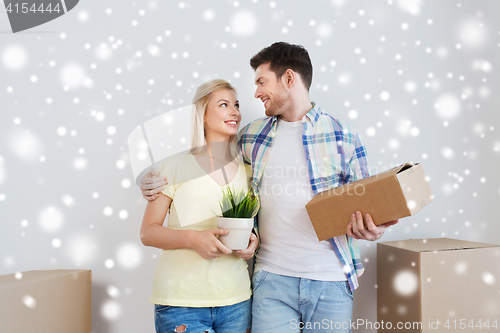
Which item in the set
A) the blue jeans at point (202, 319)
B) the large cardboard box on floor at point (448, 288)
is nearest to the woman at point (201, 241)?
the blue jeans at point (202, 319)

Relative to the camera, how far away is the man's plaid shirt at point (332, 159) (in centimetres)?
108

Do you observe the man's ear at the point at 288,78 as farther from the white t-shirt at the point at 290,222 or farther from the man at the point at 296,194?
the white t-shirt at the point at 290,222

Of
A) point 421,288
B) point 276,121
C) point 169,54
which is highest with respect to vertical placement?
point 169,54

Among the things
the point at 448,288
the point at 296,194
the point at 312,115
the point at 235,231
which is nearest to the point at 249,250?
the point at 235,231

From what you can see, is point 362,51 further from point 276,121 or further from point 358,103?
point 276,121

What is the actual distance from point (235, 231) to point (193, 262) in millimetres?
191

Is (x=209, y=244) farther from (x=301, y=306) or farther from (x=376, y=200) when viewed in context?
(x=376, y=200)

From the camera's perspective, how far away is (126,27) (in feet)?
4.55

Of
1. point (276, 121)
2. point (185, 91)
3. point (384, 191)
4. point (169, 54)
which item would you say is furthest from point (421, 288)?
point (169, 54)

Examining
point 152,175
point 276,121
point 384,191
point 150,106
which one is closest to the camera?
point 384,191

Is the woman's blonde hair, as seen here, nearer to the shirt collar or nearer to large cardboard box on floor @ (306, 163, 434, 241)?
the shirt collar

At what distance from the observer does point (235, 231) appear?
92 cm

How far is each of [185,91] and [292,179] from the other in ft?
2.03

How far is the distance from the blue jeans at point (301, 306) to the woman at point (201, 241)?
6 centimetres
